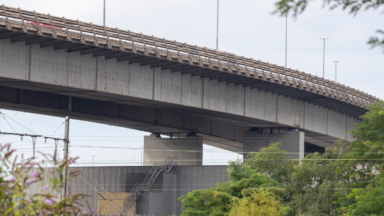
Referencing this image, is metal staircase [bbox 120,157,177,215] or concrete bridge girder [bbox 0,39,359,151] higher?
concrete bridge girder [bbox 0,39,359,151]

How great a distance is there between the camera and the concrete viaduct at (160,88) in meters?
39.7

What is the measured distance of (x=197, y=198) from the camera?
3925cm

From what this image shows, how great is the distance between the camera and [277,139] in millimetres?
62188

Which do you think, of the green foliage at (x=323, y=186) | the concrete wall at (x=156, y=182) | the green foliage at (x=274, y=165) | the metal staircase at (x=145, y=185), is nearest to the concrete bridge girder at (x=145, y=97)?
the metal staircase at (x=145, y=185)

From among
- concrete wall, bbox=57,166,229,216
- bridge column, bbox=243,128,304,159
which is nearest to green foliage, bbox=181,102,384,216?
concrete wall, bbox=57,166,229,216

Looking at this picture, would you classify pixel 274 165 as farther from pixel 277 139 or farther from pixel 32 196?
pixel 32 196

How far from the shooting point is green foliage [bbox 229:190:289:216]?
34344mm

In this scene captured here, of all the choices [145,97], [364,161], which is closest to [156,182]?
[145,97]

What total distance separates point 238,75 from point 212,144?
38.9 meters

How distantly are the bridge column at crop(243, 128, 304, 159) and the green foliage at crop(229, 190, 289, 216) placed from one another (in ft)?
79.2

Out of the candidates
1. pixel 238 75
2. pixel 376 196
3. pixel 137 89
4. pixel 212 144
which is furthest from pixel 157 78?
pixel 212 144

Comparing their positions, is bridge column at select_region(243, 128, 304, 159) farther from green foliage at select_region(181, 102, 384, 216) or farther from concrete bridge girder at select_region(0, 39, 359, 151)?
green foliage at select_region(181, 102, 384, 216)

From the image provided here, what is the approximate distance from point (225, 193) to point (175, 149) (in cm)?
3175

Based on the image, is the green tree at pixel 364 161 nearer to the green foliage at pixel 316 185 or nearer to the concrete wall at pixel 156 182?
the green foliage at pixel 316 185
